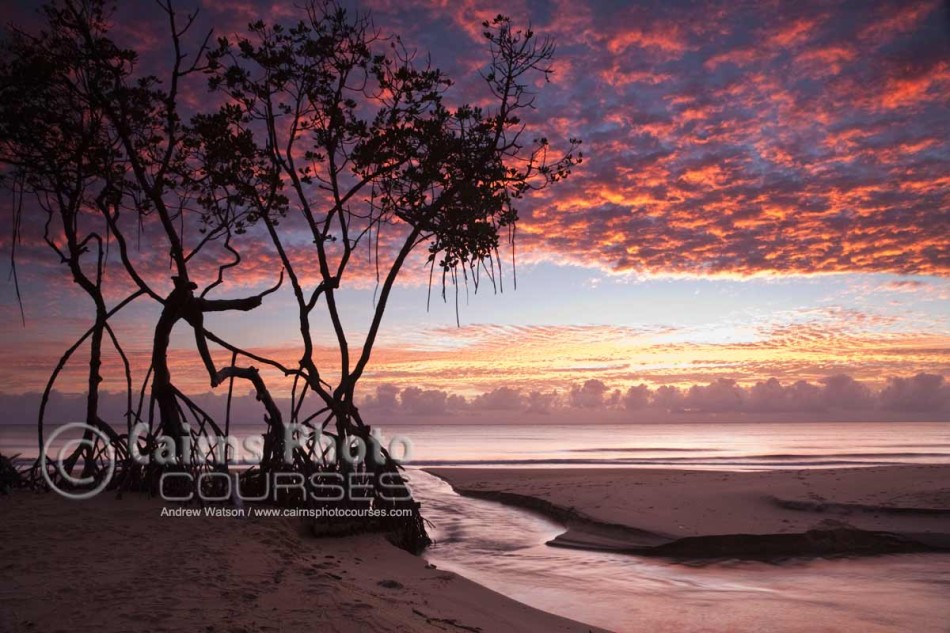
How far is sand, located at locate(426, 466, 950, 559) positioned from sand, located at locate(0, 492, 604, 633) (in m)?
4.38

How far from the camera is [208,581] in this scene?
182 inches

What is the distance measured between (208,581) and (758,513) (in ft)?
31.6

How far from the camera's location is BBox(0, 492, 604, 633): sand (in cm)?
387

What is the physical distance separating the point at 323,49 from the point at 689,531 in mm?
9443
